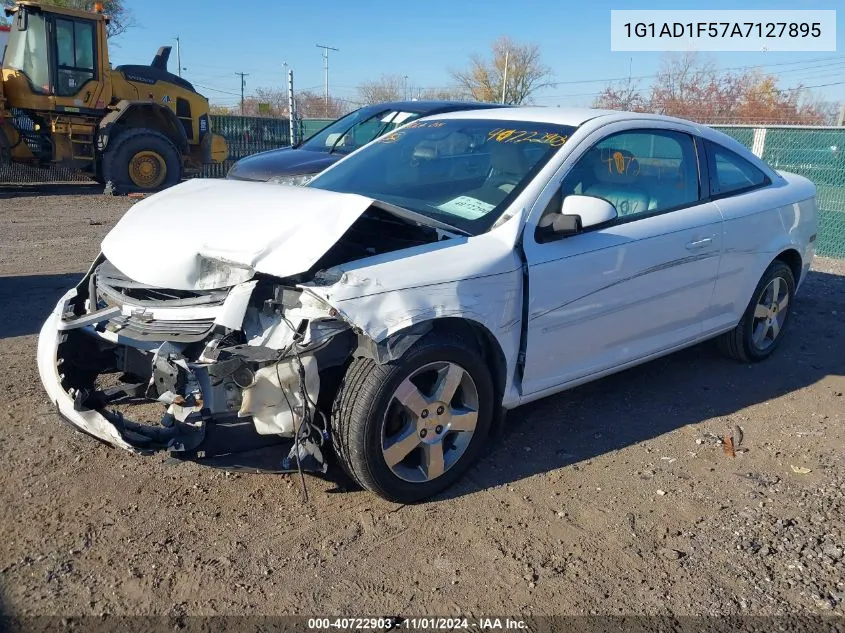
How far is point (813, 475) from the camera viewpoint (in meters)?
3.74

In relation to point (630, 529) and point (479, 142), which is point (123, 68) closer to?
point (479, 142)

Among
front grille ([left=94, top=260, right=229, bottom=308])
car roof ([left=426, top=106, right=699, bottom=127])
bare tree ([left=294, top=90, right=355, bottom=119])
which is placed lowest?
front grille ([left=94, top=260, right=229, bottom=308])

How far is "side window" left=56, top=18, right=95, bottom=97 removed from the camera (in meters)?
13.3

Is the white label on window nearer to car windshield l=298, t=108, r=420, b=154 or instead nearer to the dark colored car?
the dark colored car

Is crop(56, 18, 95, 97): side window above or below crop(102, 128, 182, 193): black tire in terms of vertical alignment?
above

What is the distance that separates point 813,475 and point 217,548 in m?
2.91

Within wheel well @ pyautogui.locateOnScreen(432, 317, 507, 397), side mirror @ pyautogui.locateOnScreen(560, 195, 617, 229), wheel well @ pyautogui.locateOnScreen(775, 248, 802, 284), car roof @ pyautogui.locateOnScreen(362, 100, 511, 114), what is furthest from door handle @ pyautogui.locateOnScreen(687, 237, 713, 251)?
car roof @ pyautogui.locateOnScreen(362, 100, 511, 114)

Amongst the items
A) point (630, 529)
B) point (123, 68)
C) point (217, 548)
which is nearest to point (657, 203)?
point (630, 529)

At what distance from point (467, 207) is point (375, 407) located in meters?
1.22

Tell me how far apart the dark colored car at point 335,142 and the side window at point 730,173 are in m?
3.90

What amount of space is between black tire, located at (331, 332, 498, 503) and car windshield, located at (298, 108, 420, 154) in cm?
631

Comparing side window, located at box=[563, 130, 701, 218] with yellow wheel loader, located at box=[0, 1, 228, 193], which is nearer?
side window, located at box=[563, 130, 701, 218]

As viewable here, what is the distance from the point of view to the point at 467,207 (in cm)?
369

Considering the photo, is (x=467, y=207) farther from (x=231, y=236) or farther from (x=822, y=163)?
(x=822, y=163)
